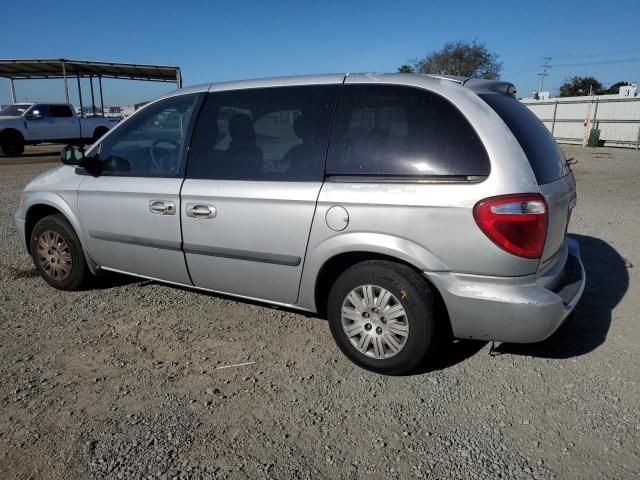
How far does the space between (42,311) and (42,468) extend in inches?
83.5

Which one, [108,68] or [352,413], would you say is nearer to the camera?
[352,413]

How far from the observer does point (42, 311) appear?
4156mm

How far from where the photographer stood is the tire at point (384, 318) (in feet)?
9.60

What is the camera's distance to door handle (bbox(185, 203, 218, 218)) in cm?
349

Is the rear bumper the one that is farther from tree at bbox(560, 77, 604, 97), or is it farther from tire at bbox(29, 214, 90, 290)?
tree at bbox(560, 77, 604, 97)

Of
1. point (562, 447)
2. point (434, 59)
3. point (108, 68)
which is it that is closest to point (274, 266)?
point (562, 447)

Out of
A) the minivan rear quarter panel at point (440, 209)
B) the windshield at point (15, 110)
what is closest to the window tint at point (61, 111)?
the windshield at point (15, 110)

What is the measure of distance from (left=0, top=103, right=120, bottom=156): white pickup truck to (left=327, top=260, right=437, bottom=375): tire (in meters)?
19.8

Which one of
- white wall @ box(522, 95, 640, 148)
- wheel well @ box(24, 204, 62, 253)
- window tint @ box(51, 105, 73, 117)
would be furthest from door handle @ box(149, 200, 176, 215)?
white wall @ box(522, 95, 640, 148)

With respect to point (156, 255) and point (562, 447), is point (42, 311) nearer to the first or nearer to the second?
point (156, 255)

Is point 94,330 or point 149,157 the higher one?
point 149,157

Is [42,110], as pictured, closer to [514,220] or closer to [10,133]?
[10,133]

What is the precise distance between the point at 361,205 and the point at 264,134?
3.21 ft

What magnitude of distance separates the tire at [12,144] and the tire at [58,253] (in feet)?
56.5
